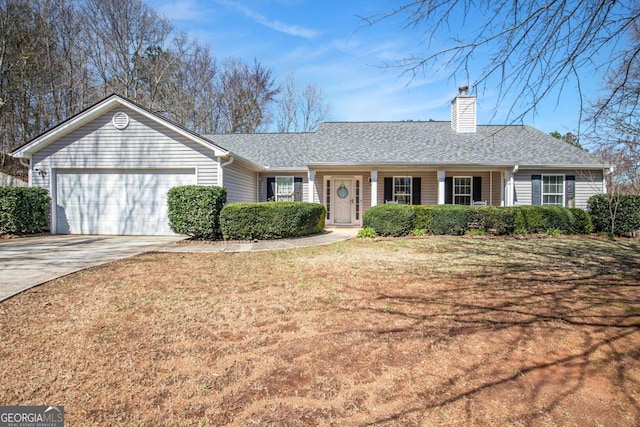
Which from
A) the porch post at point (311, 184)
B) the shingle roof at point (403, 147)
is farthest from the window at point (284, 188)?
the porch post at point (311, 184)

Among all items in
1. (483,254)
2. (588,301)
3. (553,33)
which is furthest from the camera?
(483,254)

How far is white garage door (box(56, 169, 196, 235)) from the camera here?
10797mm

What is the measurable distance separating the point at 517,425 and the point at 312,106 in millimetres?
30507

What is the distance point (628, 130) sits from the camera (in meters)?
5.21

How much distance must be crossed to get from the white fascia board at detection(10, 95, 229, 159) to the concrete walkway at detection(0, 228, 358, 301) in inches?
119

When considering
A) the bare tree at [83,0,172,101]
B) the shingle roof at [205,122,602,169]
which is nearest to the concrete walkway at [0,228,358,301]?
the shingle roof at [205,122,602,169]

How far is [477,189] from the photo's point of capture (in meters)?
14.3

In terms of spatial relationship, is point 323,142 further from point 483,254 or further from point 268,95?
point 268,95

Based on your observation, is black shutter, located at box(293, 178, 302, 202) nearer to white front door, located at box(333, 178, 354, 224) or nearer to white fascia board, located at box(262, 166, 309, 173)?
white fascia board, located at box(262, 166, 309, 173)

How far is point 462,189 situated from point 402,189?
269 cm

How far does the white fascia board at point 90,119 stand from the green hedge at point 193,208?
1.71 metres

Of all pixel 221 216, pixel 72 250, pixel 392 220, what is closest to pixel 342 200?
pixel 392 220

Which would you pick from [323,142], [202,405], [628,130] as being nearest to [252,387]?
[202,405]

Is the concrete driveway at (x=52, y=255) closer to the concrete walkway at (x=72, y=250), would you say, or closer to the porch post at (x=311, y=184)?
the concrete walkway at (x=72, y=250)
